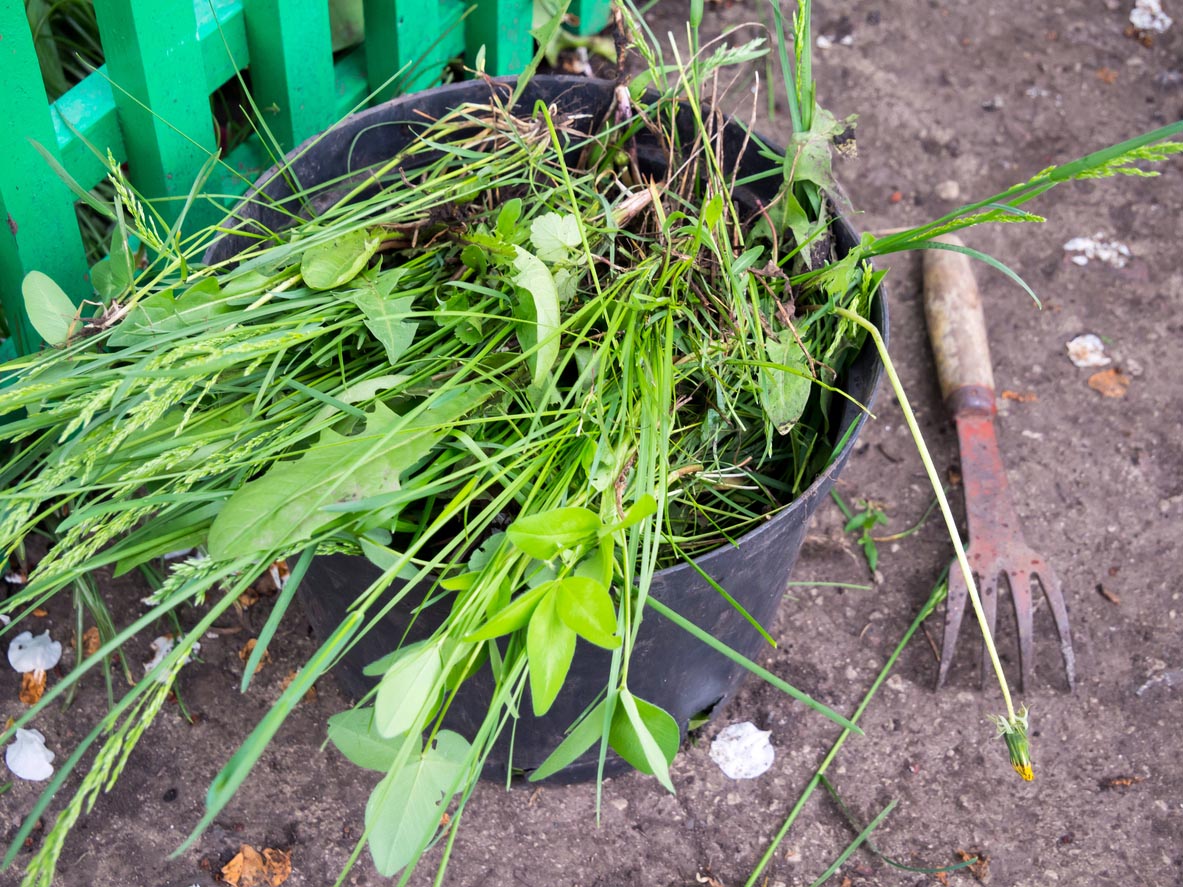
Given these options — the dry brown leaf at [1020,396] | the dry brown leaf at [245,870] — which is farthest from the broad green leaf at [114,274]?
the dry brown leaf at [1020,396]

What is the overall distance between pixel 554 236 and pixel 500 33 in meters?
0.94

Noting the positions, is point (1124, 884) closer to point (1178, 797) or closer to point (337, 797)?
point (1178, 797)

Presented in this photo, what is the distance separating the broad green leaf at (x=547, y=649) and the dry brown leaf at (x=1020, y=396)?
1317 millimetres

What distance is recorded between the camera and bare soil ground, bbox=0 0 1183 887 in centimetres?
133

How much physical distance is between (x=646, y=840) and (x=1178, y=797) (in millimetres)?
754

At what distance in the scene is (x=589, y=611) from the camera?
79cm

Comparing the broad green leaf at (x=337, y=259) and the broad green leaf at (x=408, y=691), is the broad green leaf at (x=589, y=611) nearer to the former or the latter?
the broad green leaf at (x=408, y=691)

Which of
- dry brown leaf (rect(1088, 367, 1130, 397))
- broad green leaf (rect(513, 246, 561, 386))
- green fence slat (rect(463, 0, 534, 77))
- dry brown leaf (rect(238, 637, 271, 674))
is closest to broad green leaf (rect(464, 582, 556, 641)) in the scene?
broad green leaf (rect(513, 246, 561, 386))

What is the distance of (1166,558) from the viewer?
166cm

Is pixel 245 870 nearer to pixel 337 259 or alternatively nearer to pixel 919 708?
pixel 337 259

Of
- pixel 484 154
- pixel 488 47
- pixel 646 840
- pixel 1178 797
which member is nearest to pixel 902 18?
pixel 488 47

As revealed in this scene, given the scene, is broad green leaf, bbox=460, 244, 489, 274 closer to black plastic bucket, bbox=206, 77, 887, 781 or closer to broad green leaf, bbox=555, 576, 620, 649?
black plastic bucket, bbox=206, 77, 887, 781

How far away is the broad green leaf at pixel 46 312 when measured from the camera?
3.27 ft

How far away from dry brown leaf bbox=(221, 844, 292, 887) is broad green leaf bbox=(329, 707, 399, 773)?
51cm
